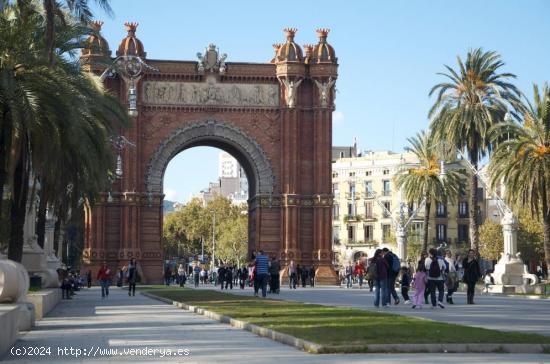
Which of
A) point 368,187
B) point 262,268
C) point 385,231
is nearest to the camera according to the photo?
point 262,268

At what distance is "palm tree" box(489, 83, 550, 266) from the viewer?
5312cm

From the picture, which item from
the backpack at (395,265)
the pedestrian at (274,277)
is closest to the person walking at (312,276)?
the pedestrian at (274,277)

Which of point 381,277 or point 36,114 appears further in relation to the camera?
point 381,277

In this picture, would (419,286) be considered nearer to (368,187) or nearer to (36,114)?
(36,114)

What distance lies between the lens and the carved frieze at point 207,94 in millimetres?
71062

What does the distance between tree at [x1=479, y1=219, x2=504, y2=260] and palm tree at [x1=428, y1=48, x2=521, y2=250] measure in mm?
40184

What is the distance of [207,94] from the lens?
7119cm

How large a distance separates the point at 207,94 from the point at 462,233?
1995 inches

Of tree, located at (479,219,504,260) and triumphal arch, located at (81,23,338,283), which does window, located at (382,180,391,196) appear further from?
triumphal arch, located at (81,23,338,283)

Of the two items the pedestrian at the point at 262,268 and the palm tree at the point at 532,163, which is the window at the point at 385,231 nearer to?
the palm tree at the point at 532,163

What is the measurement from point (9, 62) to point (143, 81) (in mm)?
43477

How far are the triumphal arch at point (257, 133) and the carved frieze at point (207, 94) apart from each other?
6 centimetres

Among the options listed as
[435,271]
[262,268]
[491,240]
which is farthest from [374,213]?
[435,271]

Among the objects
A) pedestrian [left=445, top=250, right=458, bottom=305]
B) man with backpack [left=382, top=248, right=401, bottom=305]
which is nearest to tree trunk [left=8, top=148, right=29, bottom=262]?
man with backpack [left=382, top=248, right=401, bottom=305]
